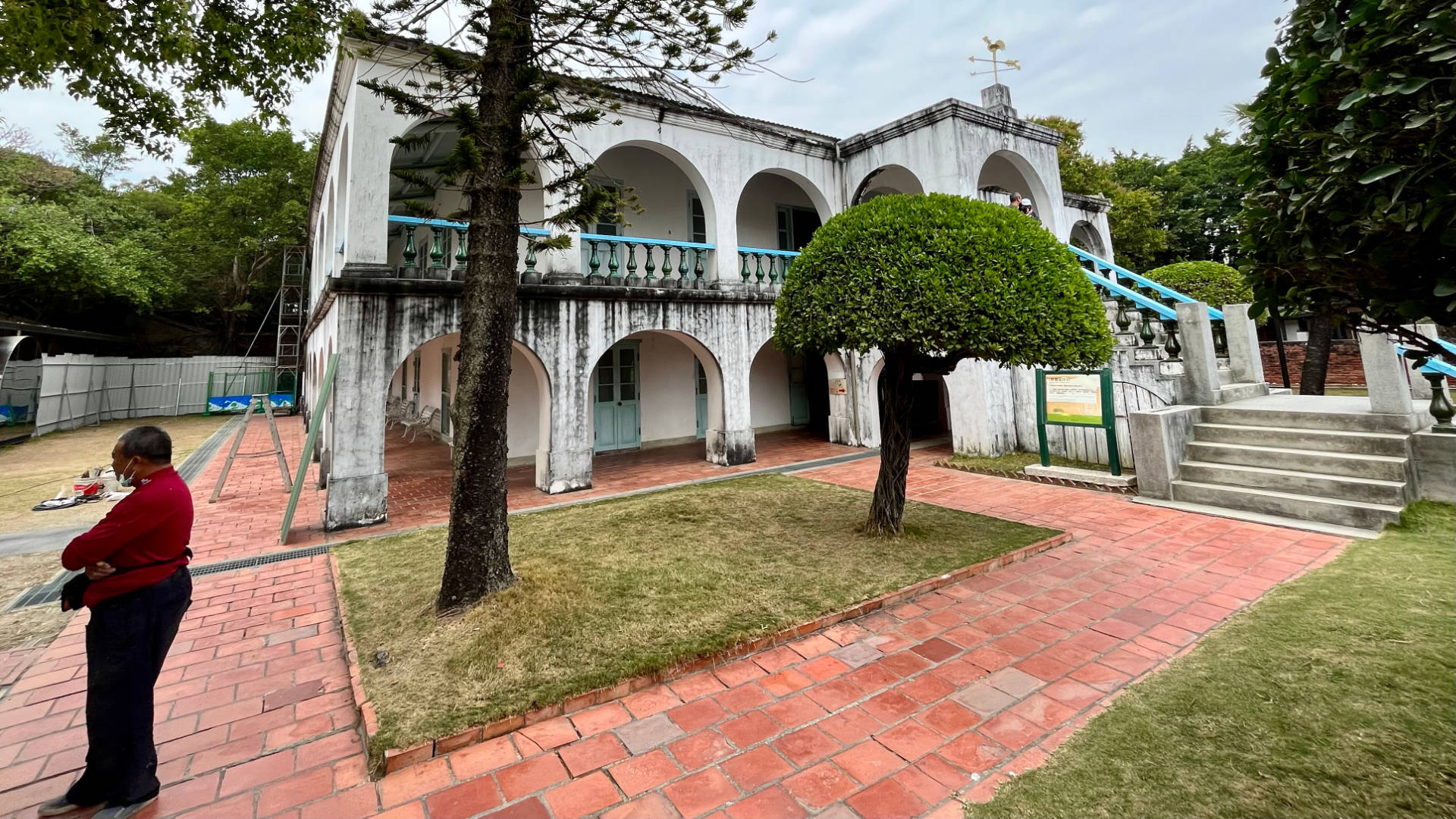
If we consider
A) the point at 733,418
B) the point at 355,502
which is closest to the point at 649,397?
the point at 733,418

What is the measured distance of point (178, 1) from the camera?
464 centimetres

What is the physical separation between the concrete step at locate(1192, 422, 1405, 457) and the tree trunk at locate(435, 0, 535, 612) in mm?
8068

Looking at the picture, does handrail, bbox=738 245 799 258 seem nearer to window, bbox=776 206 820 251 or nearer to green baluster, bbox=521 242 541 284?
window, bbox=776 206 820 251

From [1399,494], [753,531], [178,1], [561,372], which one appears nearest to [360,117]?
[178,1]

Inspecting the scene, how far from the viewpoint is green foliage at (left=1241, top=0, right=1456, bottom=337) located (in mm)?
1523

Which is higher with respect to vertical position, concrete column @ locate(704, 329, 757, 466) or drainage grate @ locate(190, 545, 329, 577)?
concrete column @ locate(704, 329, 757, 466)

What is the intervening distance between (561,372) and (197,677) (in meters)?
5.23

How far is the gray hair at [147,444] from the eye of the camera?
2.34m

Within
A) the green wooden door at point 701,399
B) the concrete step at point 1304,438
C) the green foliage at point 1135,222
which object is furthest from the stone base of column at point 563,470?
the green foliage at point 1135,222

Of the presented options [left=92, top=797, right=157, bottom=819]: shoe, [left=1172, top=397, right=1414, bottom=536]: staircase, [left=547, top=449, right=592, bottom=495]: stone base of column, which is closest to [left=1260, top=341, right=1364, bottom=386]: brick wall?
[left=1172, top=397, right=1414, bottom=536]: staircase

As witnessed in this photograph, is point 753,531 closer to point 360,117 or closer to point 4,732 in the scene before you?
point 4,732

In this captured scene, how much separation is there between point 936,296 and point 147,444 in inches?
185

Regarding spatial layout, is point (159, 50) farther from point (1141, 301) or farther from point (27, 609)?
point (1141, 301)

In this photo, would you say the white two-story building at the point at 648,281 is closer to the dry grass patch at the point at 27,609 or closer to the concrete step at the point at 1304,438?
the dry grass patch at the point at 27,609
